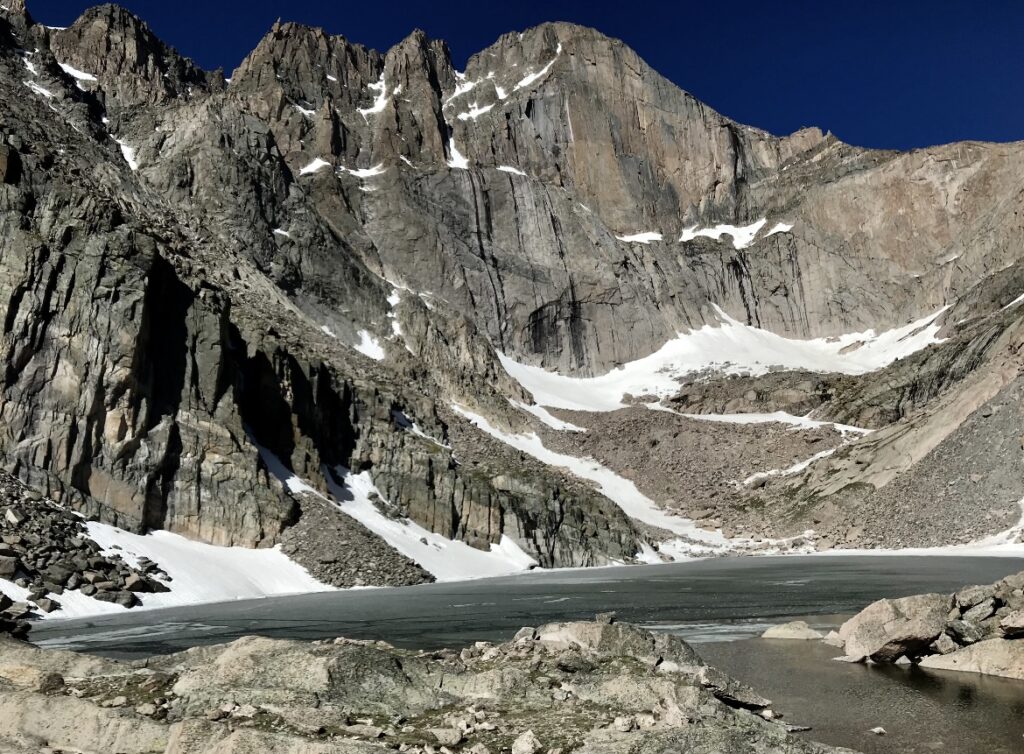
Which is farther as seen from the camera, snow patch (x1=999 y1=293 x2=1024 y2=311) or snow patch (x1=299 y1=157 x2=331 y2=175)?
snow patch (x1=299 y1=157 x2=331 y2=175)

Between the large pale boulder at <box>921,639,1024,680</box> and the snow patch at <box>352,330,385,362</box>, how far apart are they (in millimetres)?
113893

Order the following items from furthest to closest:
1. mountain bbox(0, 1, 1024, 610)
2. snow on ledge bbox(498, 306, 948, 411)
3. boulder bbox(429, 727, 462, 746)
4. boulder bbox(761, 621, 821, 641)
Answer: snow on ledge bbox(498, 306, 948, 411), mountain bbox(0, 1, 1024, 610), boulder bbox(761, 621, 821, 641), boulder bbox(429, 727, 462, 746)

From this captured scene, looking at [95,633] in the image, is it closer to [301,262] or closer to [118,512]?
[118,512]

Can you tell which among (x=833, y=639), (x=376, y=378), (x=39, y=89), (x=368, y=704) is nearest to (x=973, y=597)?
(x=833, y=639)

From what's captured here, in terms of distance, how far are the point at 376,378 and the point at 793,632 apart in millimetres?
84094

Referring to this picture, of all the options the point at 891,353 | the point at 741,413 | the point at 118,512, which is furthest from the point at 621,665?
the point at 891,353

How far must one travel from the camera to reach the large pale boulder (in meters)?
17.2

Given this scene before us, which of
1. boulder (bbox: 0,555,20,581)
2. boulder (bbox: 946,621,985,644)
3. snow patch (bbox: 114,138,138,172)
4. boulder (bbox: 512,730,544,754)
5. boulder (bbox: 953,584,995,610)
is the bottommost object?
boulder (bbox: 512,730,544,754)

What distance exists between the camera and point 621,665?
1525cm

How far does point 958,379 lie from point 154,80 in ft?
561

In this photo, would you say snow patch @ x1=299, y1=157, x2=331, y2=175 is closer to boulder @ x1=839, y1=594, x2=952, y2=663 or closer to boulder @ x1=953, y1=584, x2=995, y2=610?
boulder @ x1=839, y1=594, x2=952, y2=663

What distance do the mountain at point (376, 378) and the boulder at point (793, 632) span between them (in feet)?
122

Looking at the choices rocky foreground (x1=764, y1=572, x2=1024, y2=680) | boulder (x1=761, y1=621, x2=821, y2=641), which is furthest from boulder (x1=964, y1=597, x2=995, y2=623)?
boulder (x1=761, y1=621, x2=821, y2=641)

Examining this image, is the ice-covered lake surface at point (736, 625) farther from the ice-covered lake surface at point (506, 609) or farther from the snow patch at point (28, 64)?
the snow patch at point (28, 64)
